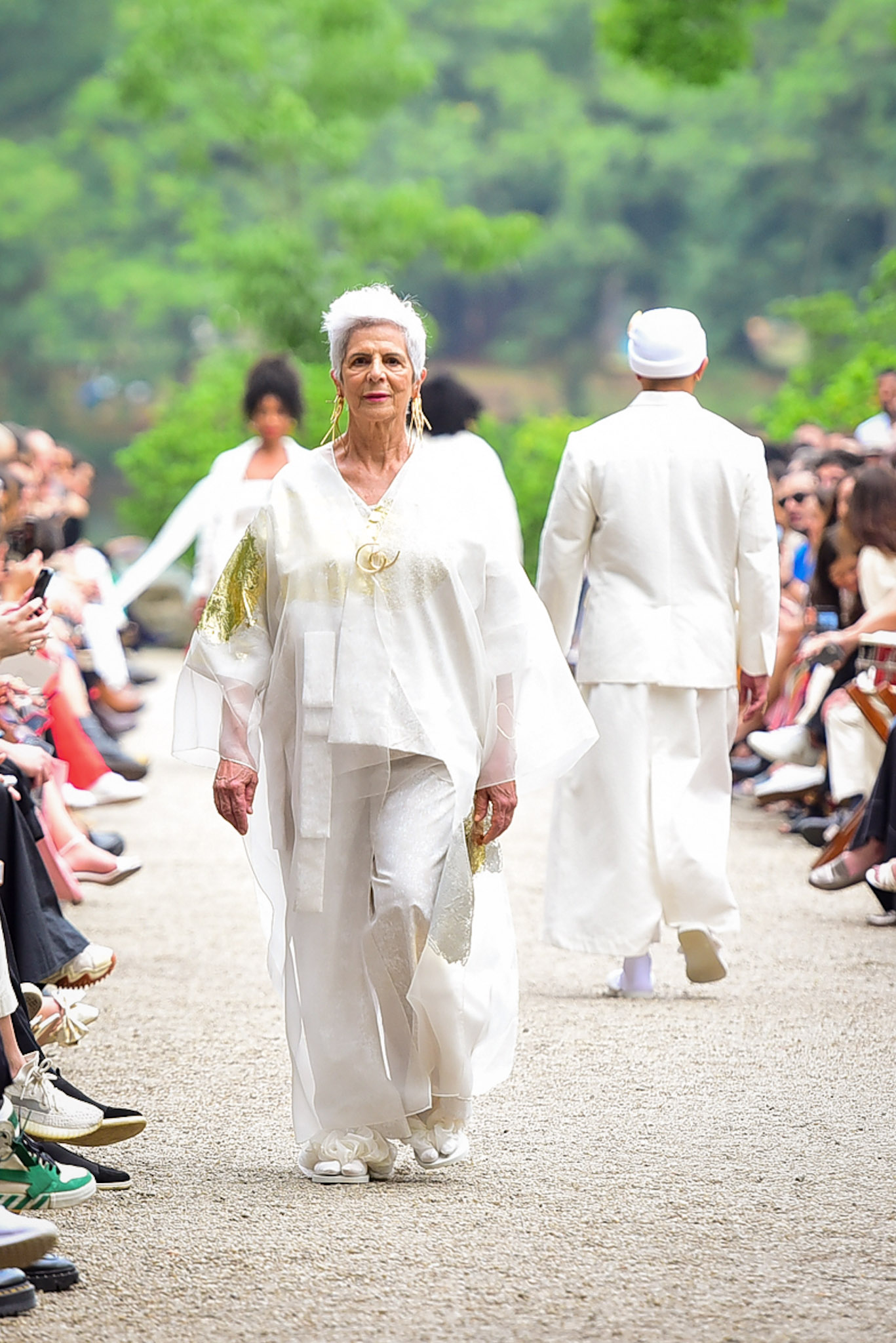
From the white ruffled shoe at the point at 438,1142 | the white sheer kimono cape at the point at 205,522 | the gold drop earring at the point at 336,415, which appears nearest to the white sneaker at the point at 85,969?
the white ruffled shoe at the point at 438,1142

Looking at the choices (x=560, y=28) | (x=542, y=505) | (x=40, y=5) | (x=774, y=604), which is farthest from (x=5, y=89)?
(x=774, y=604)

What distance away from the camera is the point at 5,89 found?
4006 cm

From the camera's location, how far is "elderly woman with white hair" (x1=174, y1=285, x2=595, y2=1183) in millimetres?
4469

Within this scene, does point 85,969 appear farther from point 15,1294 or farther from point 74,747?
point 74,747

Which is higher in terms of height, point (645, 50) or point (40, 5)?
point (40, 5)

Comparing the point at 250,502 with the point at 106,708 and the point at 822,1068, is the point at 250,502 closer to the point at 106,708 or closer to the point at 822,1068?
the point at 106,708

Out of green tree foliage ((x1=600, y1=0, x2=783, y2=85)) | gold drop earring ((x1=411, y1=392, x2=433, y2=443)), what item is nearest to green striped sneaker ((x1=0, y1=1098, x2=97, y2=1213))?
gold drop earring ((x1=411, y1=392, x2=433, y2=443))

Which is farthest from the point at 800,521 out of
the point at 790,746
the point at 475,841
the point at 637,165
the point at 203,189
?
→ the point at 637,165

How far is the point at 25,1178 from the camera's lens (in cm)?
411

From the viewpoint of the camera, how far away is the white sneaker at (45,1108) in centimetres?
437

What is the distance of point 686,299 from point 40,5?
13.5 meters

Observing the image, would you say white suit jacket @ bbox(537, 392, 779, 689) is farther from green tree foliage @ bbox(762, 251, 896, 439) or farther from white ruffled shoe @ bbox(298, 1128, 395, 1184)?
green tree foliage @ bbox(762, 251, 896, 439)

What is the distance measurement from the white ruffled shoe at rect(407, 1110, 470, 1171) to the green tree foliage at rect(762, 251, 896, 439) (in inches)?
519

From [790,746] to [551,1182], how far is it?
5843 mm
